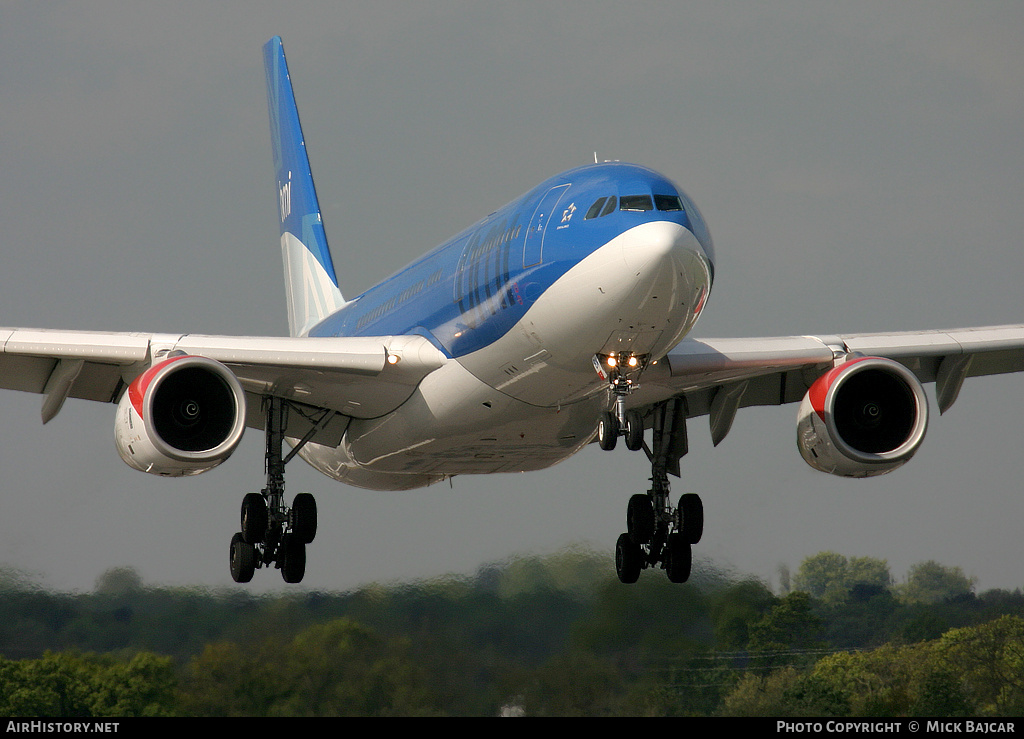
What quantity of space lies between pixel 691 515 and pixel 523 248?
6.67 metres

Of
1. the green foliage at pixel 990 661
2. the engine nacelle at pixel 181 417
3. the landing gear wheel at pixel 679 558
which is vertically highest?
the engine nacelle at pixel 181 417

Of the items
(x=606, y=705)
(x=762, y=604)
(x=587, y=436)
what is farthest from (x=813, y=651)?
(x=587, y=436)

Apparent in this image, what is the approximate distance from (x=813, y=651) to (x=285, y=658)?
11166 mm

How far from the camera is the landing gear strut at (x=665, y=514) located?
67.7ft

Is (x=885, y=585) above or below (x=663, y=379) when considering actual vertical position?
below

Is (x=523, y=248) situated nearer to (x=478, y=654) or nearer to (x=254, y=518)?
(x=254, y=518)

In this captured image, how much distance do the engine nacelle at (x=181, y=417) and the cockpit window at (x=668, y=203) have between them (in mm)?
6032

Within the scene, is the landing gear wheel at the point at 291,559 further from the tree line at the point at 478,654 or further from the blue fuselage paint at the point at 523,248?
the blue fuselage paint at the point at 523,248

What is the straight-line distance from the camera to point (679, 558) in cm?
2097

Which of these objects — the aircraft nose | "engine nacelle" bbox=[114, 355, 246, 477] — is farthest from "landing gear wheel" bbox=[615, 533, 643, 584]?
the aircraft nose

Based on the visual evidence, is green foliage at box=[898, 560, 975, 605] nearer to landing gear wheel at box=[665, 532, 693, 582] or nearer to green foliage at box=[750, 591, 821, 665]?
green foliage at box=[750, 591, 821, 665]

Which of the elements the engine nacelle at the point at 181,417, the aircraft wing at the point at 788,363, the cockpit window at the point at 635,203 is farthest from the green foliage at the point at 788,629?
the cockpit window at the point at 635,203
